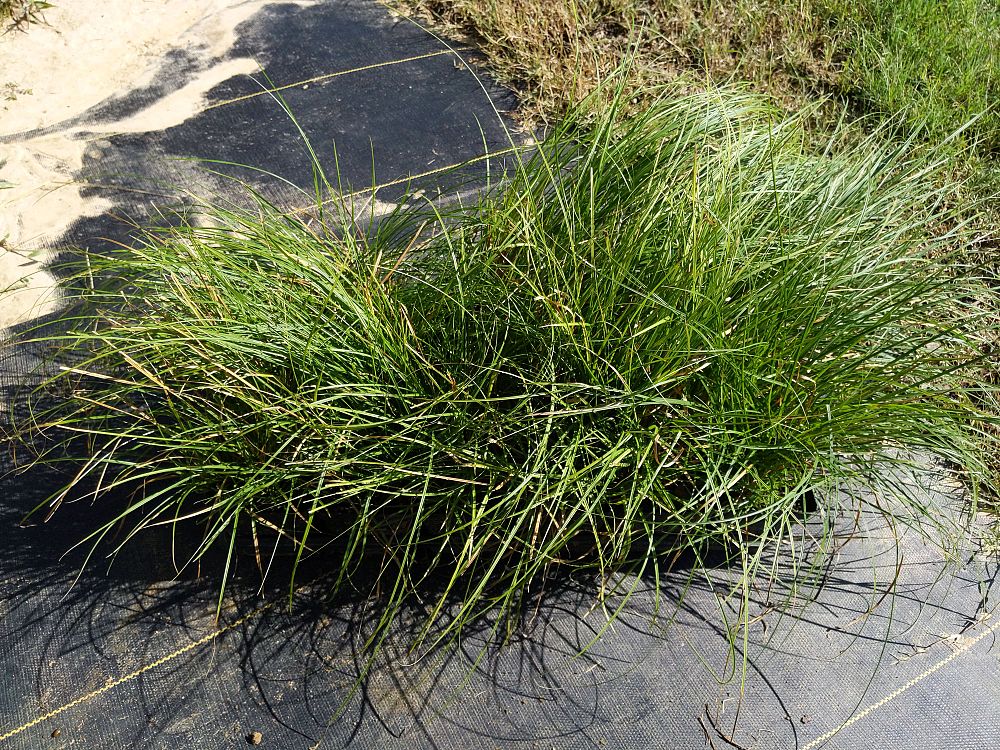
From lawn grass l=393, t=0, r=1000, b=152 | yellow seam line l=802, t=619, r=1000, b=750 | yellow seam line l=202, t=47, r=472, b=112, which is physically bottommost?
yellow seam line l=802, t=619, r=1000, b=750

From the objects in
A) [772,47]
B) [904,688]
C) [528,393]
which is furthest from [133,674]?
[772,47]

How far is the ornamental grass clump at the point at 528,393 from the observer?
1570mm

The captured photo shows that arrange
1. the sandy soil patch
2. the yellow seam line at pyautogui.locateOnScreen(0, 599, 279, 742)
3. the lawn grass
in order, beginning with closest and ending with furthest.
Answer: the yellow seam line at pyautogui.locateOnScreen(0, 599, 279, 742), the sandy soil patch, the lawn grass

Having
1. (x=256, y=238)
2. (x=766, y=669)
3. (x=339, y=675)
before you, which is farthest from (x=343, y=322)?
(x=766, y=669)

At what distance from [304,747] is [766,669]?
838 mm

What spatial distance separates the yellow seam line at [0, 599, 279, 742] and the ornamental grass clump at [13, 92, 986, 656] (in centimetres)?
13

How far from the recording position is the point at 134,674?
1559mm

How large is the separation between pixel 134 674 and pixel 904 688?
1.40m

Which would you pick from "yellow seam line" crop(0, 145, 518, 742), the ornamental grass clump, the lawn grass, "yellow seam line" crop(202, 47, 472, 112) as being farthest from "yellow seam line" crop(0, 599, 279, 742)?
the lawn grass

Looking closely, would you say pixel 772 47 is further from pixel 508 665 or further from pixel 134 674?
pixel 134 674

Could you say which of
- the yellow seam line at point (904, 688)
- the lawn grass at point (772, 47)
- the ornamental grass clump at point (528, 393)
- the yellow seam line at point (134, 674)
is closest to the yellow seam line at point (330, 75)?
the lawn grass at point (772, 47)

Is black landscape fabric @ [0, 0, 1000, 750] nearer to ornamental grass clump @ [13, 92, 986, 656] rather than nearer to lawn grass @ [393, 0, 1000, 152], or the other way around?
ornamental grass clump @ [13, 92, 986, 656]

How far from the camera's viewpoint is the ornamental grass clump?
1570 millimetres

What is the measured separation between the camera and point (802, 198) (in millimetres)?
2027
